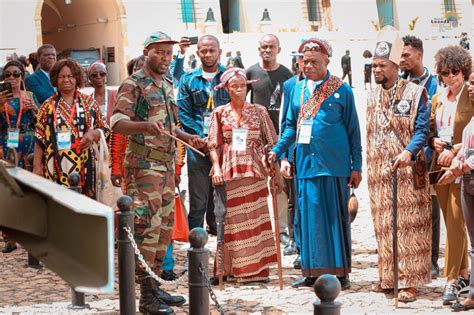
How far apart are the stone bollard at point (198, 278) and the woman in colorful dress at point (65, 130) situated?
11.1 feet

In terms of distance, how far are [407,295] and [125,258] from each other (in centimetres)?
213

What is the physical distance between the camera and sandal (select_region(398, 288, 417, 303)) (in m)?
6.41

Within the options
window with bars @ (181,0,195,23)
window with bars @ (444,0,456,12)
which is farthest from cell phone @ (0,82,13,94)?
window with bars @ (444,0,456,12)

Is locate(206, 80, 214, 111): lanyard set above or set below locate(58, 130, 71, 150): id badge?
above

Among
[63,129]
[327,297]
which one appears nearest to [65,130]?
[63,129]

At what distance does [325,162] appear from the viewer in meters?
6.77

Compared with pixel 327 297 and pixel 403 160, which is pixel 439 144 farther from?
pixel 327 297

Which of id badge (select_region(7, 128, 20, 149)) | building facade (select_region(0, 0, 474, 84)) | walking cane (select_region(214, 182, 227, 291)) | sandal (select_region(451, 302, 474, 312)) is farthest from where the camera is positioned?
building facade (select_region(0, 0, 474, 84))

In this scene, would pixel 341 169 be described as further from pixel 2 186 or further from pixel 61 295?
pixel 2 186

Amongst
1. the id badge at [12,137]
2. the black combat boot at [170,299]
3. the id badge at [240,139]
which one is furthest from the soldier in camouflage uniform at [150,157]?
the id badge at [12,137]

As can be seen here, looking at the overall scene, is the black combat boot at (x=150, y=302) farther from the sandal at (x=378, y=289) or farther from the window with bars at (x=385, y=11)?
the window with bars at (x=385, y=11)

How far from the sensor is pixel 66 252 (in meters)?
1.88

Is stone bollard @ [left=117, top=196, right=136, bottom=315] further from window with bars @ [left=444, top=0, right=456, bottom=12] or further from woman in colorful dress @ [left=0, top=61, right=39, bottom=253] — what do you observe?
window with bars @ [left=444, top=0, right=456, bottom=12]

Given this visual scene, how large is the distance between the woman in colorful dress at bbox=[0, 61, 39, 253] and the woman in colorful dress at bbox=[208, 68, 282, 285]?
258 centimetres
